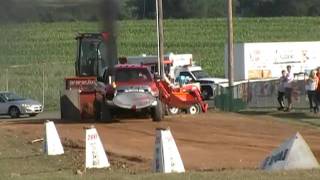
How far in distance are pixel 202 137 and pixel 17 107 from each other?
26561 mm

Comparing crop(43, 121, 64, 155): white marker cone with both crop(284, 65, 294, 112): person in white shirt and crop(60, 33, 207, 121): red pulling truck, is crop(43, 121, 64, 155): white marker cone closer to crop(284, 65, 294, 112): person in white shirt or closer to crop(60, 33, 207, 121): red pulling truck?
crop(60, 33, 207, 121): red pulling truck

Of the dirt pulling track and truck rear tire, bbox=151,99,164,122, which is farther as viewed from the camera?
truck rear tire, bbox=151,99,164,122

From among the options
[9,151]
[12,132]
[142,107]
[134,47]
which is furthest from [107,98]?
[134,47]

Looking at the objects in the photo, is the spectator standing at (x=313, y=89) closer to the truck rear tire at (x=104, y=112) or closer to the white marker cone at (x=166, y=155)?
the truck rear tire at (x=104, y=112)

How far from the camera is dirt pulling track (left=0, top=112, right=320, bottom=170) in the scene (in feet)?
57.2

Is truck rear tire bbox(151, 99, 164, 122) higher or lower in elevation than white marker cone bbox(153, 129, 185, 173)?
lower

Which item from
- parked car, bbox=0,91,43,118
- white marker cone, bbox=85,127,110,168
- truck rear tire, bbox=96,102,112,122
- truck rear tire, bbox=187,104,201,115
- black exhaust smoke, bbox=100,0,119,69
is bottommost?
parked car, bbox=0,91,43,118

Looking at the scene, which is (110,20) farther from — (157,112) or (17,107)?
(17,107)

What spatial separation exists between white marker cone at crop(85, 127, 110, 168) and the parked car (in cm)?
3182

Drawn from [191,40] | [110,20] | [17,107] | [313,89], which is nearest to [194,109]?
[313,89]

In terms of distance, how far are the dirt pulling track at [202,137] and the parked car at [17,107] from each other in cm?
1880

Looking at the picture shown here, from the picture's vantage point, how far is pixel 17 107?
4766 cm

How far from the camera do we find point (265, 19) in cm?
9362

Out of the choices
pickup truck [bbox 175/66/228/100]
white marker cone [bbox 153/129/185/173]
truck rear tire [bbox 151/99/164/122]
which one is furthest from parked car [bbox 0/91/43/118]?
white marker cone [bbox 153/129/185/173]
